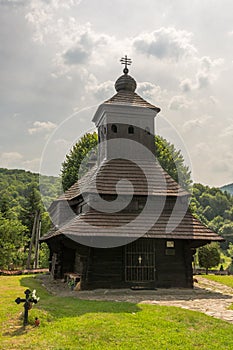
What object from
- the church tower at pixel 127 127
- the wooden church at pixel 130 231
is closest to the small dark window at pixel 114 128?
the church tower at pixel 127 127

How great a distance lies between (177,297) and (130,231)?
312 cm

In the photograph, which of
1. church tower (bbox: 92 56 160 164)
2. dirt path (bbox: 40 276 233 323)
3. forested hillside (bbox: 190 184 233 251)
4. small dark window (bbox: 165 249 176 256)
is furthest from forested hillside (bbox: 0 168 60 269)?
forested hillside (bbox: 190 184 233 251)

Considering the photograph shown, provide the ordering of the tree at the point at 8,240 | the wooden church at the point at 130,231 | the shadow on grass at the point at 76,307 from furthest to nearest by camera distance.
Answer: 1. the tree at the point at 8,240
2. the wooden church at the point at 130,231
3. the shadow on grass at the point at 76,307

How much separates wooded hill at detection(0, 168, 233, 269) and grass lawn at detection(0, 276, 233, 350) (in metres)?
16.7

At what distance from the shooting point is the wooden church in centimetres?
1396

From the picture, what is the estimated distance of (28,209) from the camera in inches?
1674

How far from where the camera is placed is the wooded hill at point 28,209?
29359 mm

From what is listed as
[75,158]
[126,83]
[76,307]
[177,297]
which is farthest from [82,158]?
[76,307]

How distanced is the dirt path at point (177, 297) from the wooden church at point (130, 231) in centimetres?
74

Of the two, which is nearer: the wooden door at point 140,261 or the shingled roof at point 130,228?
the shingled roof at point 130,228

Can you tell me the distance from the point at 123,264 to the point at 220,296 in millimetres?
4059

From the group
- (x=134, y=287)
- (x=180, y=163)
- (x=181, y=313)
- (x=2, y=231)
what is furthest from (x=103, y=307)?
(x=180, y=163)

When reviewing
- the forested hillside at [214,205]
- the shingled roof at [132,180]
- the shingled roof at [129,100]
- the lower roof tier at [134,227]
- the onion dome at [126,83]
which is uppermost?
the forested hillside at [214,205]

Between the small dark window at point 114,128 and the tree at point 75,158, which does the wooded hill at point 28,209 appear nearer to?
the tree at point 75,158
